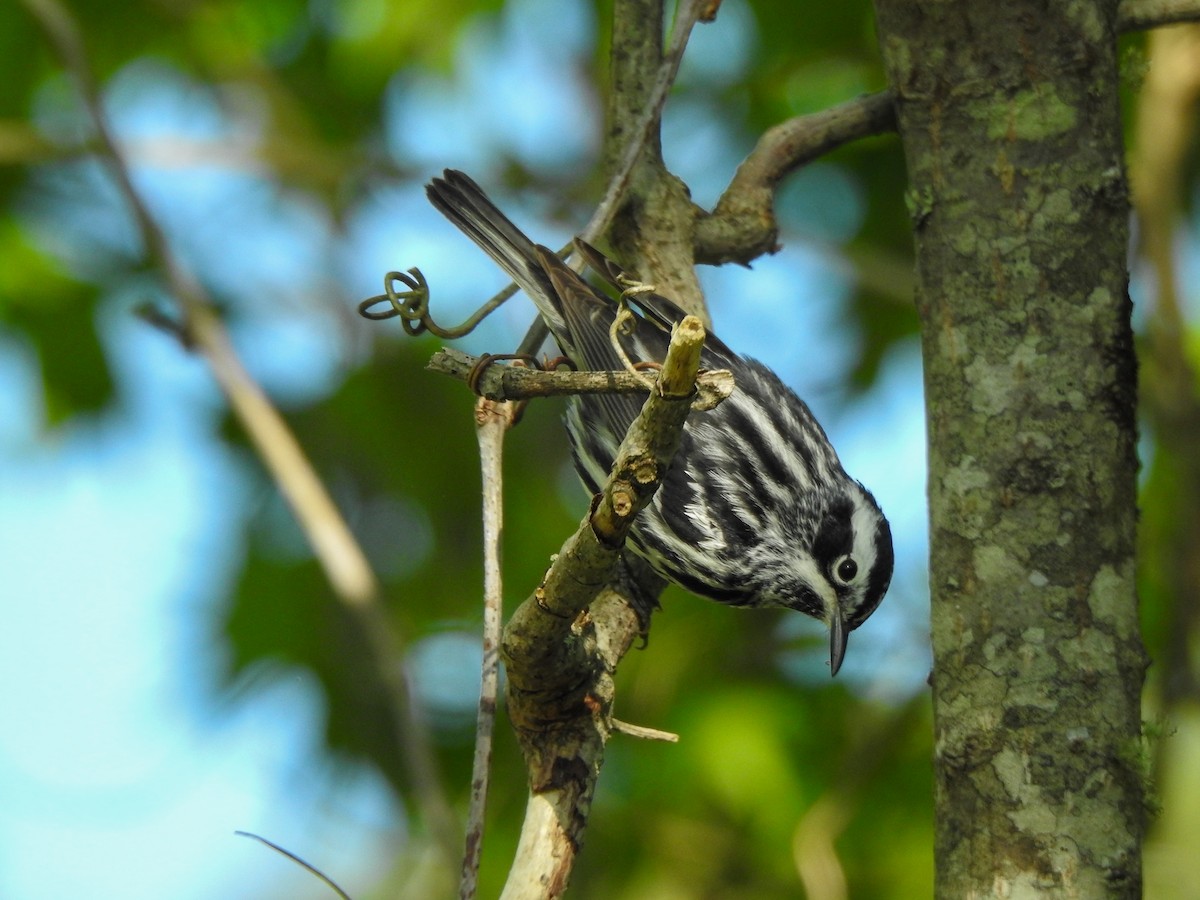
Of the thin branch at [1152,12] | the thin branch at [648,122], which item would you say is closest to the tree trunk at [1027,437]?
the thin branch at [1152,12]

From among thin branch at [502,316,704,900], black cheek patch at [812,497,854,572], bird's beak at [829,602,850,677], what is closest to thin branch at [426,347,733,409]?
thin branch at [502,316,704,900]

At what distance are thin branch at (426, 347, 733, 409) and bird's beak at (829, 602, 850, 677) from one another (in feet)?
6.90

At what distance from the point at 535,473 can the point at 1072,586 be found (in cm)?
301

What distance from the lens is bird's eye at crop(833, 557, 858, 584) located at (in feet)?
13.7

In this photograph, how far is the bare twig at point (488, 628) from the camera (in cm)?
262

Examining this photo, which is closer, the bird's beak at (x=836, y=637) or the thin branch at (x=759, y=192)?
the thin branch at (x=759, y=192)

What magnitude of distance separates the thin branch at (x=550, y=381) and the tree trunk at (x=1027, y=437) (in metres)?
0.98

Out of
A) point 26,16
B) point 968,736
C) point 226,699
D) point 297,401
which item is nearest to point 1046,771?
point 968,736

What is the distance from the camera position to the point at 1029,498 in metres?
2.89

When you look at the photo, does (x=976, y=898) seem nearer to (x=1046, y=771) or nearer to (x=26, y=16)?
(x=1046, y=771)

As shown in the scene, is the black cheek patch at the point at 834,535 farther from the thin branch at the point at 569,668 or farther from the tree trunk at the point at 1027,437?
the thin branch at the point at 569,668

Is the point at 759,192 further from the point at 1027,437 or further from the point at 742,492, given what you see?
the point at 1027,437

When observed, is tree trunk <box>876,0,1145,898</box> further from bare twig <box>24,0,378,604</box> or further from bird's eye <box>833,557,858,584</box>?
bare twig <box>24,0,378,604</box>

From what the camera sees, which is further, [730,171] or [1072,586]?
[730,171]
